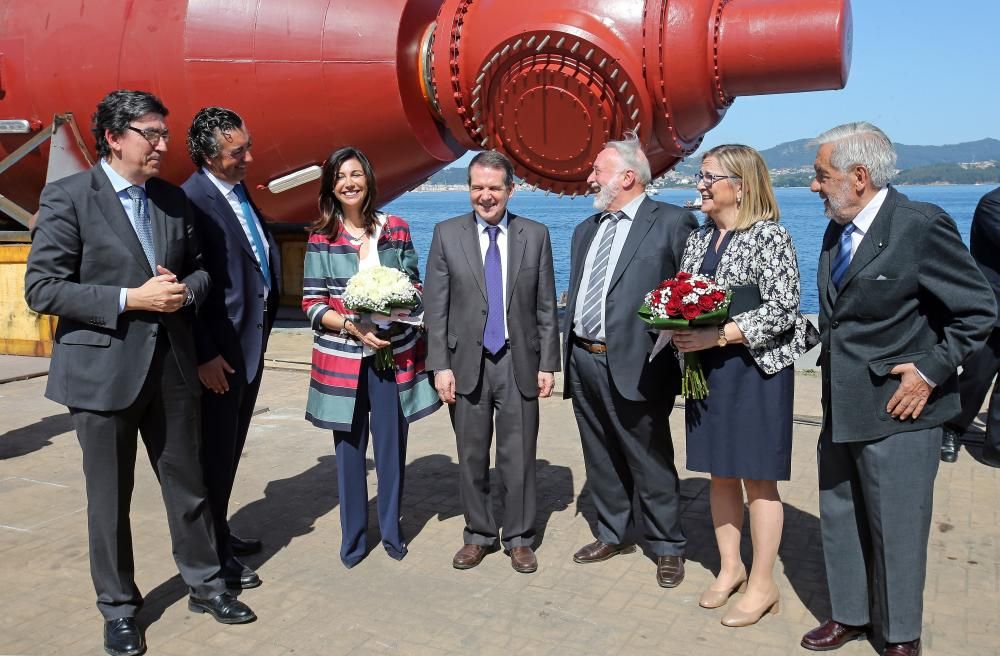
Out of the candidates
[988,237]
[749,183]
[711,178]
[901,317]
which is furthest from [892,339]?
[988,237]

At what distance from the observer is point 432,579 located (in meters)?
4.06

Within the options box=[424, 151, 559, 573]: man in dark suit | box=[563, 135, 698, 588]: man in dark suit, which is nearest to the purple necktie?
box=[424, 151, 559, 573]: man in dark suit

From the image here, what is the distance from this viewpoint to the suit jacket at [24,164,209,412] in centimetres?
323

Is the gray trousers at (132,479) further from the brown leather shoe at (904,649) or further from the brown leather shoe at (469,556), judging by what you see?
the brown leather shoe at (904,649)

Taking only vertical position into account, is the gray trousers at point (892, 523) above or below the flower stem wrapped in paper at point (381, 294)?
below

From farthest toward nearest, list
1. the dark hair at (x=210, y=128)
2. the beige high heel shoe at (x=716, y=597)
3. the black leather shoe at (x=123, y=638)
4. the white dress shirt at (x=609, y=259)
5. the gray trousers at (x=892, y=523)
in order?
the white dress shirt at (x=609, y=259)
the dark hair at (x=210, y=128)
the beige high heel shoe at (x=716, y=597)
the black leather shoe at (x=123, y=638)
the gray trousers at (x=892, y=523)

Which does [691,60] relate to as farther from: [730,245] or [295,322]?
[295,322]

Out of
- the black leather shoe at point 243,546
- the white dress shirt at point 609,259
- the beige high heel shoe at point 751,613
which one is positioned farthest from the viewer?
the black leather shoe at point 243,546

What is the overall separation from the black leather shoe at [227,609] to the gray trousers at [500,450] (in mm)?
1127

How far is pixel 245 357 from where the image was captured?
13.4 feet

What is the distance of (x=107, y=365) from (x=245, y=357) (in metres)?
0.83

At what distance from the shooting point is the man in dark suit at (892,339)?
3.10 meters

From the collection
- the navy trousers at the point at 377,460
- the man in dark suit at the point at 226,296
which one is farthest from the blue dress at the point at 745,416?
the man in dark suit at the point at 226,296

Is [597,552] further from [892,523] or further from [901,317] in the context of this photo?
[901,317]
